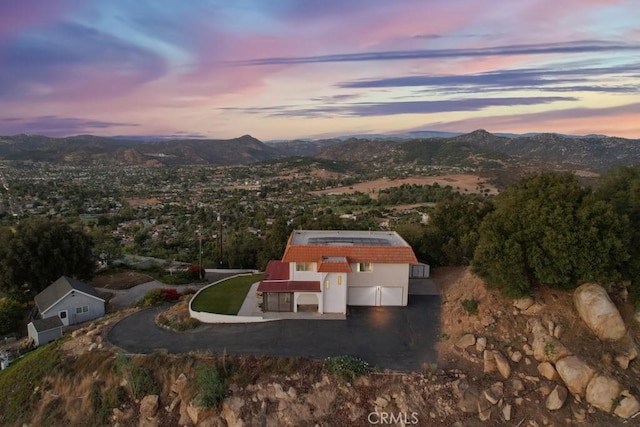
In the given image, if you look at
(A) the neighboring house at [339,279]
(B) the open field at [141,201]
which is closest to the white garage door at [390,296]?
(A) the neighboring house at [339,279]

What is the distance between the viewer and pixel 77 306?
92.0 feet

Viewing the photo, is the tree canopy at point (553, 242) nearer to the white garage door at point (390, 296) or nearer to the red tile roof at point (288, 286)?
the white garage door at point (390, 296)

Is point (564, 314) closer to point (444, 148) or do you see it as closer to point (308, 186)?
point (308, 186)

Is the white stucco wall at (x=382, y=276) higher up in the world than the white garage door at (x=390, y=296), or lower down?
higher up

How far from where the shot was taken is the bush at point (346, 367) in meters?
17.0

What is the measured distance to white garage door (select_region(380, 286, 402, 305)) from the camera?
24109 millimetres

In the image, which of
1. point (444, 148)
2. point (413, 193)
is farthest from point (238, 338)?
point (444, 148)

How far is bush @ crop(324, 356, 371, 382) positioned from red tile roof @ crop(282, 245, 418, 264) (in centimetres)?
677

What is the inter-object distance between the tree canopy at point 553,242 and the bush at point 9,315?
94.8 ft

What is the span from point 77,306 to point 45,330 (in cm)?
304

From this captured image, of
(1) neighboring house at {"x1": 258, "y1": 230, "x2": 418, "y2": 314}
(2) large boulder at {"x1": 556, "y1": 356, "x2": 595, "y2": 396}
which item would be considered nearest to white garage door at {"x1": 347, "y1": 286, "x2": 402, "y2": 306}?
(1) neighboring house at {"x1": 258, "y1": 230, "x2": 418, "y2": 314}

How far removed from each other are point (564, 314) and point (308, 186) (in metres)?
118

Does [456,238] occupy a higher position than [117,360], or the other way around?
[456,238]

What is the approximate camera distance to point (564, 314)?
19.2 m
